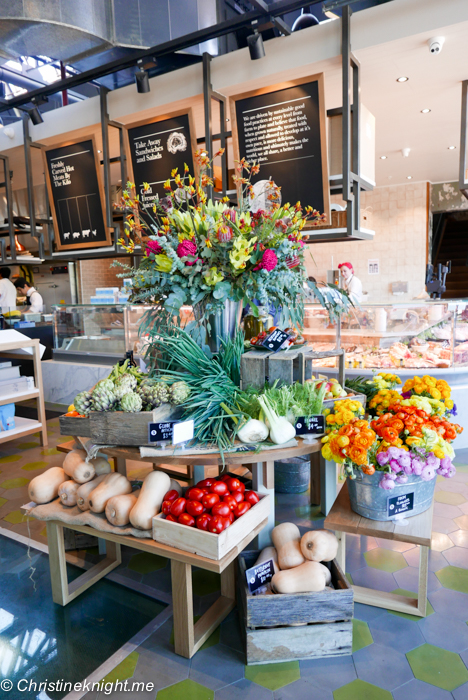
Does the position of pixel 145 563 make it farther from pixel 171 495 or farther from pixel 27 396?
pixel 27 396

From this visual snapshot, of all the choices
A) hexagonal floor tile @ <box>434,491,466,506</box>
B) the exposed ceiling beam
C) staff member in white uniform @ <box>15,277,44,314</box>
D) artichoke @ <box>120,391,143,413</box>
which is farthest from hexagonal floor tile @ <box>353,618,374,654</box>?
staff member in white uniform @ <box>15,277,44,314</box>

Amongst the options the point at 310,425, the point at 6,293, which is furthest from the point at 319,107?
the point at 6,293

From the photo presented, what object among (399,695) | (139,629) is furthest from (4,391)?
(399,695)

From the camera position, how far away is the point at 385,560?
2.47 meters

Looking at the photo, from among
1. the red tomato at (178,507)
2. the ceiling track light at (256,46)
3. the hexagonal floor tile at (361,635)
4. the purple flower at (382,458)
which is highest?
the ceiling track light at (256,46)

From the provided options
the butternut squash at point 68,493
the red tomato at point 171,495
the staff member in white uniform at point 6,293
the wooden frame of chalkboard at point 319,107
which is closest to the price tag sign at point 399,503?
the red tomato at point 171,495

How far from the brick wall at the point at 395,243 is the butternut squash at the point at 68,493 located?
749 centimetres

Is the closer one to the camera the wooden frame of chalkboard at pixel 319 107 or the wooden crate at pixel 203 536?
the wooden crate at pixel 203 536

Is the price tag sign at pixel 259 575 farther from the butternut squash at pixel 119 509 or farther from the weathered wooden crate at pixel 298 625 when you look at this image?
the butternut squash at pixel 119 509

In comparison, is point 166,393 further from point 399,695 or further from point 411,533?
point 399,695

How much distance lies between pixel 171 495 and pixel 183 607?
1.38 ft

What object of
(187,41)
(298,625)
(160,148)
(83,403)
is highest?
(187,41)

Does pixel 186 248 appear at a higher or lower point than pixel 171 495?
higher

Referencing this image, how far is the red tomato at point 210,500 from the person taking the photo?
5.95 ft
